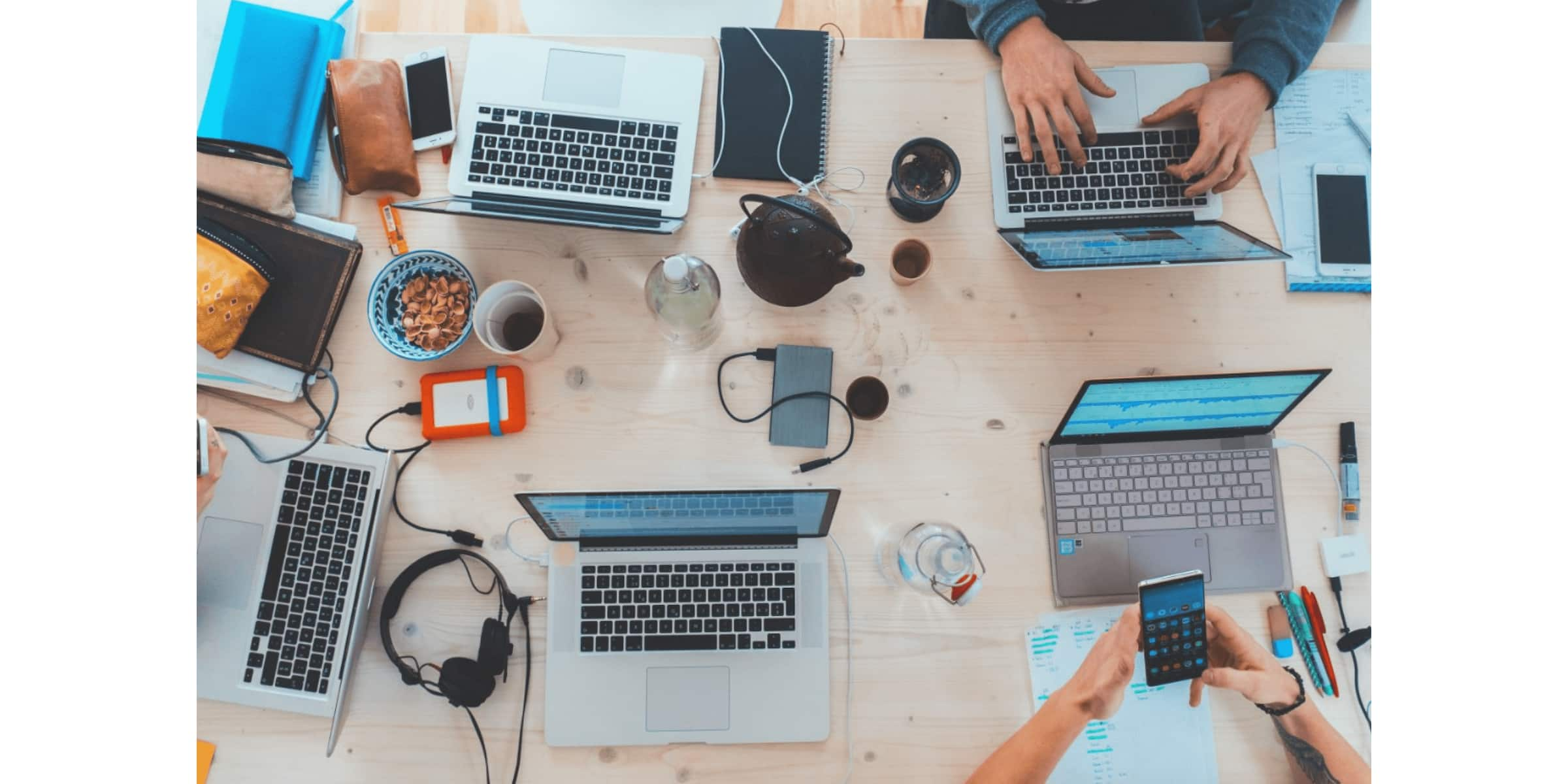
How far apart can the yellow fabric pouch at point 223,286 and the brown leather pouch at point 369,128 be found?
174 mm

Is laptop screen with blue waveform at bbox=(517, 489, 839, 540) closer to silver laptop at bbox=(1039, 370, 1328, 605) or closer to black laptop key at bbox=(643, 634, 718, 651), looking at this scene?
black laptop key at bbox=(643, 634, 718, 651)

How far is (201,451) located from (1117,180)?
129 centimetres

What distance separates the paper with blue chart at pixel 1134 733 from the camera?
1.03m

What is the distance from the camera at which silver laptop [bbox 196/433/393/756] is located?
1006 millimetres

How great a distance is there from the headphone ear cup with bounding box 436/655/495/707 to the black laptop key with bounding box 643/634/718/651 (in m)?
0.22

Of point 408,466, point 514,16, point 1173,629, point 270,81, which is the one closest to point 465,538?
point 408,466

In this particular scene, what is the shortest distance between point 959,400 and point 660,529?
48 centimetres

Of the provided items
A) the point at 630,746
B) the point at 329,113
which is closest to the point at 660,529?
the point at 630,746

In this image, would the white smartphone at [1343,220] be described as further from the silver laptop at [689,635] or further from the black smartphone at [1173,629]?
the silver laptop at [689,635]

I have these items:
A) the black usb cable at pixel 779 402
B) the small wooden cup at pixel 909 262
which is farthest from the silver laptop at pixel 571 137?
the small wooden cup at pixel 909 262

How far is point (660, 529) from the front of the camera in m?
1.03

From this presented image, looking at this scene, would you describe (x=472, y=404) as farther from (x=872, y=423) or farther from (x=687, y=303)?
(x=872, y=423)

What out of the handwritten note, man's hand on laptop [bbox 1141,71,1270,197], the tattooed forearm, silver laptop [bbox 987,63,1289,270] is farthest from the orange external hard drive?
the handwritten note

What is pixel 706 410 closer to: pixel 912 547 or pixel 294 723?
pixel 912 547
